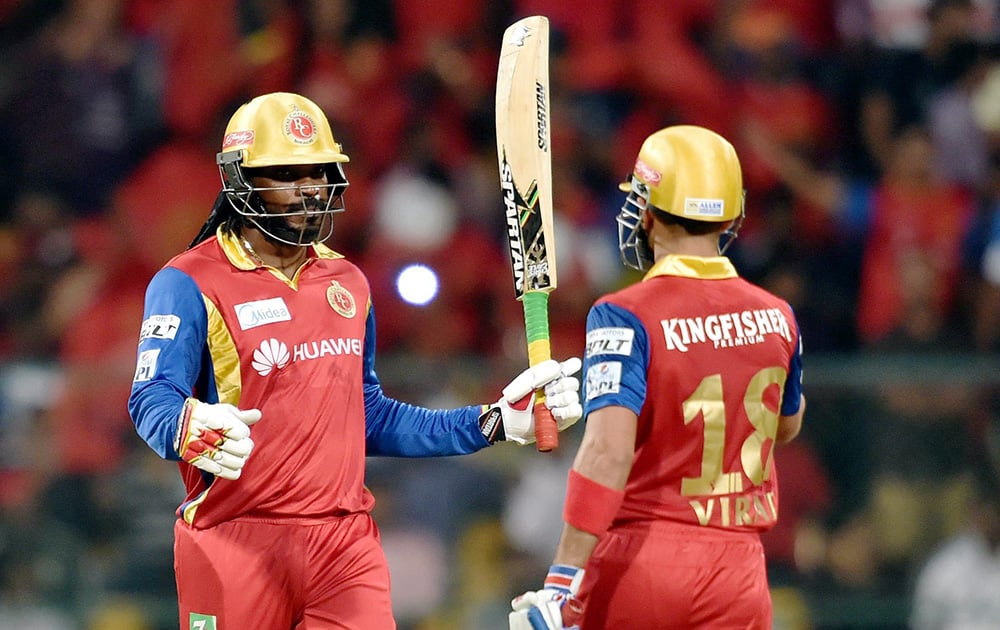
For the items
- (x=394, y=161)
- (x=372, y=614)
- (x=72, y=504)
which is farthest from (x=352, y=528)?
(x=394, y=161)

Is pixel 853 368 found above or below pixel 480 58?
below

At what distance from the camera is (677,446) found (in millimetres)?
4836

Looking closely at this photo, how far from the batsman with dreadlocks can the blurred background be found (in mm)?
3100

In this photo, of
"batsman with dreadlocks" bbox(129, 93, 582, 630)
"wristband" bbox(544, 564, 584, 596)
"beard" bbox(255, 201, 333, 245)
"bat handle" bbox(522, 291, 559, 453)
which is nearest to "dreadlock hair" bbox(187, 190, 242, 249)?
"batsman with dreadlocks" bbox(129, 93, 582, 630)

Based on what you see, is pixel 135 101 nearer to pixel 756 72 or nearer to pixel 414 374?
pixel 414 374

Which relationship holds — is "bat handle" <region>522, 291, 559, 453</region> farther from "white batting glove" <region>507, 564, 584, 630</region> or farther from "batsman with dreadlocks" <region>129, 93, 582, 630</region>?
"white batting glove" <region>507, 564, 584, 630</region>

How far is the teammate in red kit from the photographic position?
4.73m

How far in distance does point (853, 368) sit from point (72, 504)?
14.1ft

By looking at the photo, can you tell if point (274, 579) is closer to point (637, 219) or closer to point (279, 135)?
point (279, 135)

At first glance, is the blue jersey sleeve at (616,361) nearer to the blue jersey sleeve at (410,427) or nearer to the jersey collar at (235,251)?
the blue jersey sleeve at (410,427)

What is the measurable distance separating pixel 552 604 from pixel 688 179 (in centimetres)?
145

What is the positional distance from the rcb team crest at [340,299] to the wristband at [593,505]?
96 cm

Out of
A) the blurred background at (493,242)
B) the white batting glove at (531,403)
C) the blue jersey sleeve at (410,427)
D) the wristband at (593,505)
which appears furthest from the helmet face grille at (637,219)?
the blurred background at (493,242)

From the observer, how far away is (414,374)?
8.13m
